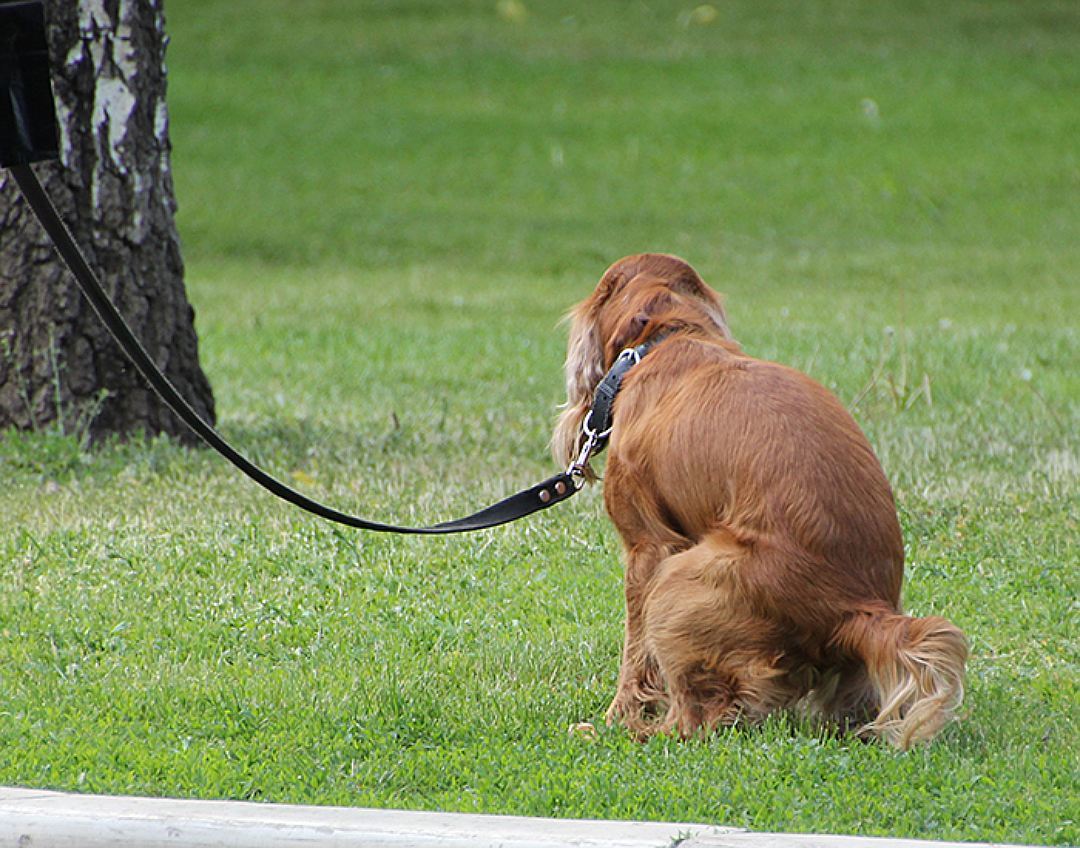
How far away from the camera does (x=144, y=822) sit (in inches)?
137

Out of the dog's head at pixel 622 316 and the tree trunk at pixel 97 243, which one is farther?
the tree trunk at pixel 97 243

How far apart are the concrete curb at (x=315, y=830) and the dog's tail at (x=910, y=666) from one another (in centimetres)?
62

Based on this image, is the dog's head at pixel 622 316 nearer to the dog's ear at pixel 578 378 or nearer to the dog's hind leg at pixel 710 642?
the dog's ear at pixel 578 378

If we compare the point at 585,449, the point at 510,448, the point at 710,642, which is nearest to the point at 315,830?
the point at 710,642

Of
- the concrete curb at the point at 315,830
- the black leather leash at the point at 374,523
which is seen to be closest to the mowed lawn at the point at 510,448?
the concrete curb at the point at 315,830

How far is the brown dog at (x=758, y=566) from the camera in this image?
3.99m

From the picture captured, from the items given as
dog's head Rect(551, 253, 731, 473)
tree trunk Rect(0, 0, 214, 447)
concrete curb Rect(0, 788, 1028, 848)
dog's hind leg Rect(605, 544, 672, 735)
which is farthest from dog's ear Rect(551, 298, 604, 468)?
tree trunk Rect(0, 0, 214, 447)

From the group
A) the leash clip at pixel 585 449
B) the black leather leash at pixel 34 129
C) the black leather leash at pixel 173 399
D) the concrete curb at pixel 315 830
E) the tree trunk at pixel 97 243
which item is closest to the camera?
the concrete curb at pixel 315 830

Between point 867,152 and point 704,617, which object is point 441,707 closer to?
point 704,617

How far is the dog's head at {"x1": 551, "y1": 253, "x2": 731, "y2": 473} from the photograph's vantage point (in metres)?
4.68

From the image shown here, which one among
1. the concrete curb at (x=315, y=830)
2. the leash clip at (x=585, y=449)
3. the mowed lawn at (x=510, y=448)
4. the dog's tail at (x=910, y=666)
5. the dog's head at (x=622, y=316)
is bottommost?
the mowed lawn at (x=510, y=448)

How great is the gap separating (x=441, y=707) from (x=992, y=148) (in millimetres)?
20921

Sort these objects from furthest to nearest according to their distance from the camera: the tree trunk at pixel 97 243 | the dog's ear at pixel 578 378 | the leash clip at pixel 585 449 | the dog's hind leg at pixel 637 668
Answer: the tree trunk at pixel 97 243 < the dog's ear at pixel 578 378 < the leash clip at pixel 585 449 < the dog's hind leg at pixel 637 668

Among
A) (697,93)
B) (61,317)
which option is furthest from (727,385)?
(697,93)
